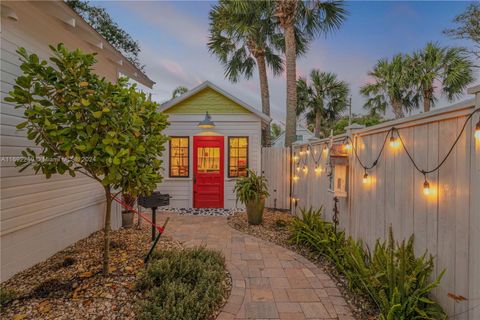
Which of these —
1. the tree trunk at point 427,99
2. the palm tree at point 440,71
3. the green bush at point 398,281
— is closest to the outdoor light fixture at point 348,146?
the green bush at point 398,281

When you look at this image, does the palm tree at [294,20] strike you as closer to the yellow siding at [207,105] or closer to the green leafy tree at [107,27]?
the yellow siding at [207,105]

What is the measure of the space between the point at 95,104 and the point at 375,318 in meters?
3.60

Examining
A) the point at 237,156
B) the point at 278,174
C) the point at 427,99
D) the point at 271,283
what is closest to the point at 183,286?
the point at 271,283

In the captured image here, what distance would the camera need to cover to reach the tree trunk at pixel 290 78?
8008 mm

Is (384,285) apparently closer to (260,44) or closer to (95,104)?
(95,104)

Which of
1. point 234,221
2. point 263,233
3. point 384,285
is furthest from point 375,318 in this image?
point 234,221

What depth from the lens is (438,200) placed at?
82.4 inches

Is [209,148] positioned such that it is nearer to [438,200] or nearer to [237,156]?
[237,156]

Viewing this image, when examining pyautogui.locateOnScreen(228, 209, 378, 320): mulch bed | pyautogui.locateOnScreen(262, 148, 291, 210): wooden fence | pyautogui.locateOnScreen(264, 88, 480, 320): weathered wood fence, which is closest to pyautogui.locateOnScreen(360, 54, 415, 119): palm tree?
pyautogui.locateOnScreen(262, 148, 291, 210): wooden fence

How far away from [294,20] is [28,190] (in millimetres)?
8435

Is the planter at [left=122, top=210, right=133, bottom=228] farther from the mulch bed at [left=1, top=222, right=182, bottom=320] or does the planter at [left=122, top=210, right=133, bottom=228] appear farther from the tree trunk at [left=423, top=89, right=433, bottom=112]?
the tree trunk at [left=423, top=89, right=433, bottom=112]

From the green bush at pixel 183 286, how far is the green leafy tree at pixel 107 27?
36.9 ft

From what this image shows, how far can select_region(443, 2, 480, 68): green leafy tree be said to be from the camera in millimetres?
10470

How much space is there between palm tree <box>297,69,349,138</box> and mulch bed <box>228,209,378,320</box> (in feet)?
30.0
